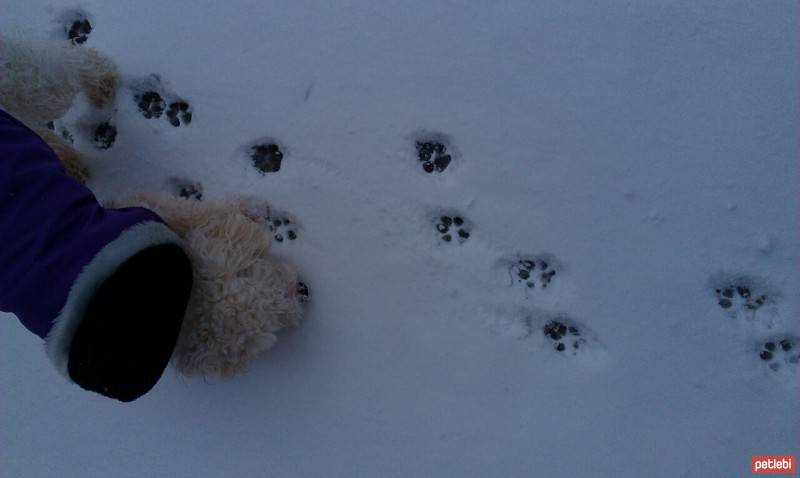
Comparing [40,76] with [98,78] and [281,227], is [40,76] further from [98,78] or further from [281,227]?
[281,227]

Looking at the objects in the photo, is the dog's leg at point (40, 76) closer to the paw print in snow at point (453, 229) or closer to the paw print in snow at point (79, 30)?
the paw print in snow at point (79, 30)

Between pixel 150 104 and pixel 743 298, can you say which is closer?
pixel 743 298

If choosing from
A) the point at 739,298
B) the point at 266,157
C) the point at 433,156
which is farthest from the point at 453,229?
the point at 739,298

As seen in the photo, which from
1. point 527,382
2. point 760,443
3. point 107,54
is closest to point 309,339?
point 527,382

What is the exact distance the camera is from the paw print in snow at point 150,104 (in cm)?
115

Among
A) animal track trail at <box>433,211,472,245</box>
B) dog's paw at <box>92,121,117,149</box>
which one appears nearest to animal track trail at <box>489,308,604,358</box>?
animal track trail at <box>433,211,472,245</box>

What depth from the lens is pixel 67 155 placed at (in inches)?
43.3

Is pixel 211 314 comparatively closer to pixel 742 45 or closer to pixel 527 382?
pixel 527 382

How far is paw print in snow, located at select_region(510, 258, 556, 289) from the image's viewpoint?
41.6 inches

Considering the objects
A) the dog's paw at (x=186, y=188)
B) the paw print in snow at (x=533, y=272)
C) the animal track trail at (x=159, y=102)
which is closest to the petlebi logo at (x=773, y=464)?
the paw print in snow at (x=533, y=272)

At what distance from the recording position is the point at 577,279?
1045mm

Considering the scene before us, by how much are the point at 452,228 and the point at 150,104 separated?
71cm

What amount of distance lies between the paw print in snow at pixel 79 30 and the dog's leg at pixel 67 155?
0.80ft

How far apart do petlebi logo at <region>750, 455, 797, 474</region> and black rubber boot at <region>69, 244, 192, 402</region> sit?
3.53 feet
